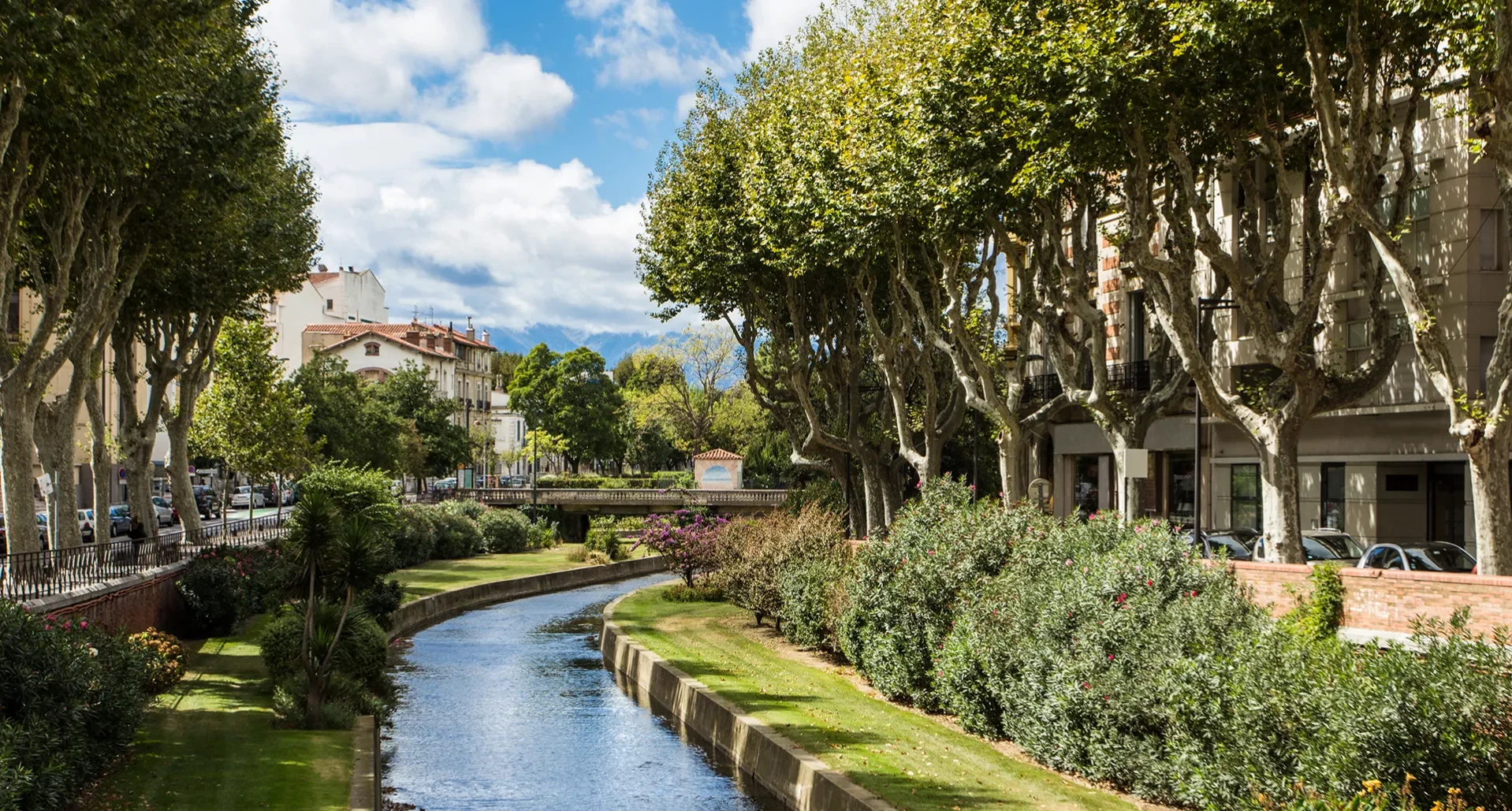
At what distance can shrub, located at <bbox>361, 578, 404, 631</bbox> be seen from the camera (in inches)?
1264

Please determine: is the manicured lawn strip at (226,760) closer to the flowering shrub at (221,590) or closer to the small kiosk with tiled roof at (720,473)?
the flowering shrub at (221,590)

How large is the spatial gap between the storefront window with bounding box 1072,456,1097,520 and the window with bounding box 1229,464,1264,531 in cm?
961

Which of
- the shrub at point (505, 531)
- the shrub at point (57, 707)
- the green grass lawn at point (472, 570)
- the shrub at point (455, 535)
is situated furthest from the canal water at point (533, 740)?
the shrub at point (505, 531)

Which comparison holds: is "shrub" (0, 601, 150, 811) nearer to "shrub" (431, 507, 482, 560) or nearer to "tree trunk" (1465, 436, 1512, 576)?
"tree trunk" (1465, 436, 1512, 576)

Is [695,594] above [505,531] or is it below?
below

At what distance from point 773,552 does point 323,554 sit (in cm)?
1404

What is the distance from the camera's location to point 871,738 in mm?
20188

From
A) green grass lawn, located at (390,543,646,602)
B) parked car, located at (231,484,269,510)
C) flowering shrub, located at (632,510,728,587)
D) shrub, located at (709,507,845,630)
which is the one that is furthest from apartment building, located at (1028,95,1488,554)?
parked car, located at (231,484,269,510)

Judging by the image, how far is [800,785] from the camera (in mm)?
18703

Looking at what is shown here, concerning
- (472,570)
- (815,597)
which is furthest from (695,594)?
(815,597)

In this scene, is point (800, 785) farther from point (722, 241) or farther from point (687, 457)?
point (687, 457)

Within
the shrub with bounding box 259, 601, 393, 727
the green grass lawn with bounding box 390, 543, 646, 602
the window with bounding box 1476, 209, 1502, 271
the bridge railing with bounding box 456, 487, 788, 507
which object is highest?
the window with bounding box 1476, 209, 1502, 271

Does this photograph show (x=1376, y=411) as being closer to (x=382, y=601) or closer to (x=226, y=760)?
(x=382, y=601)

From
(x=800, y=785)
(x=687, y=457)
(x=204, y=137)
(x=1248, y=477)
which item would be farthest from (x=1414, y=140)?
(x=687, y=457)
